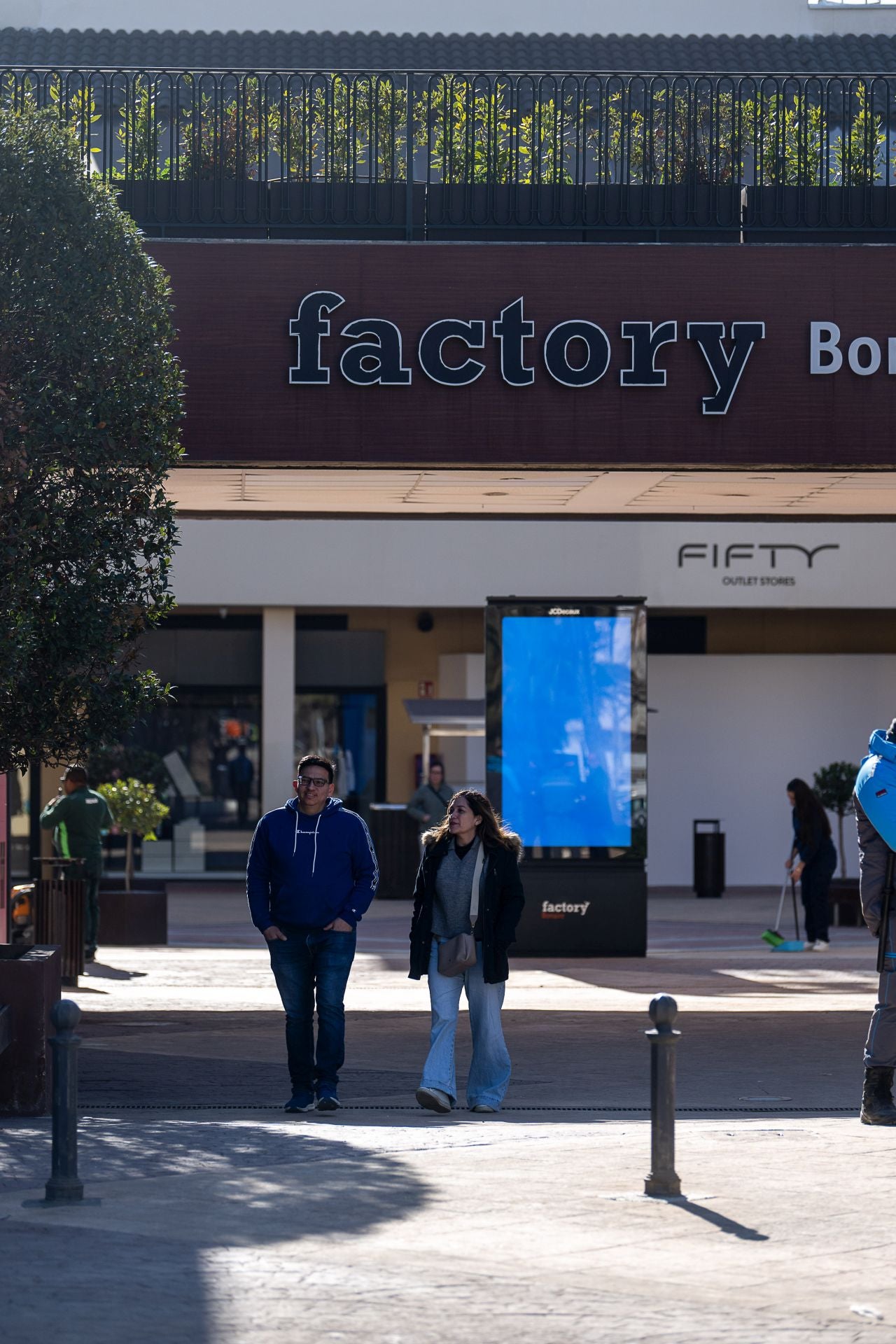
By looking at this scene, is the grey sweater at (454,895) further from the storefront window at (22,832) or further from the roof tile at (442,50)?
the storefront window at (22,832)

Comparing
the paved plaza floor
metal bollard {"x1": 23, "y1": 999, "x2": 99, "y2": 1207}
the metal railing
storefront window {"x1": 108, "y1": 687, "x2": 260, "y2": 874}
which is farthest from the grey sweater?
storefront window {"x1": 108, "y1": 687, "x2": 260, "y2": 874}

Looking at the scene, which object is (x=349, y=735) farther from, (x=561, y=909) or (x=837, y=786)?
(x=561, y=909)

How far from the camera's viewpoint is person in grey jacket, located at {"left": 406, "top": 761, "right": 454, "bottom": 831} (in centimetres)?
2408

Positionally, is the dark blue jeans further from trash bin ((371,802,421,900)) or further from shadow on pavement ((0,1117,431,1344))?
trash bin ((371,802,421,900))

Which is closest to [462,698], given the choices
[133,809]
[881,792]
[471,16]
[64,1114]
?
[133,809]

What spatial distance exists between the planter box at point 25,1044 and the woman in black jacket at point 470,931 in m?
1.92

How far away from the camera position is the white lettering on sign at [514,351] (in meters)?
13.7

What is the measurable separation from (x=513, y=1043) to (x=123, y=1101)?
3289 millimetres

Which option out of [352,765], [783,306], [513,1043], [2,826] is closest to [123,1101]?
[513,1043]

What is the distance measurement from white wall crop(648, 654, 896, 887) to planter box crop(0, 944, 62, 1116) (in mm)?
20924

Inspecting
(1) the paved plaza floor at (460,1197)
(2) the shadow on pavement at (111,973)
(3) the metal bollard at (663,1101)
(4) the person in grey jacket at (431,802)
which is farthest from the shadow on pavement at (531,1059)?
(4) the person in grey jacket at (431,802)

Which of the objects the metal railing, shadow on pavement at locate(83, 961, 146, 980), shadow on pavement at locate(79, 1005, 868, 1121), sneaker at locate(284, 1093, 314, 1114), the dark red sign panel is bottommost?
shadow on pavement at locate(83, 961, 146, 980)

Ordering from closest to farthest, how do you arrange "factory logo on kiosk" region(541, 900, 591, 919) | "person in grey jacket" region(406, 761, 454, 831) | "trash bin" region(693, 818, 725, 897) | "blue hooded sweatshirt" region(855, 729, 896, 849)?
"blue hooded sweatshirt" region(855, 729, 896, 849)
"factory logo on kiosk" region(541, 900, 591, 919)
"person in grey jacket" region(406, 761, 454, 831)
"trash bin" region(693, 818, 725, 897)

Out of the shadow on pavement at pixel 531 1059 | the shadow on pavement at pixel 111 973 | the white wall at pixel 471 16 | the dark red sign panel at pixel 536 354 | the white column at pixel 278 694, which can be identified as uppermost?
the white wall at pixel 471 16
